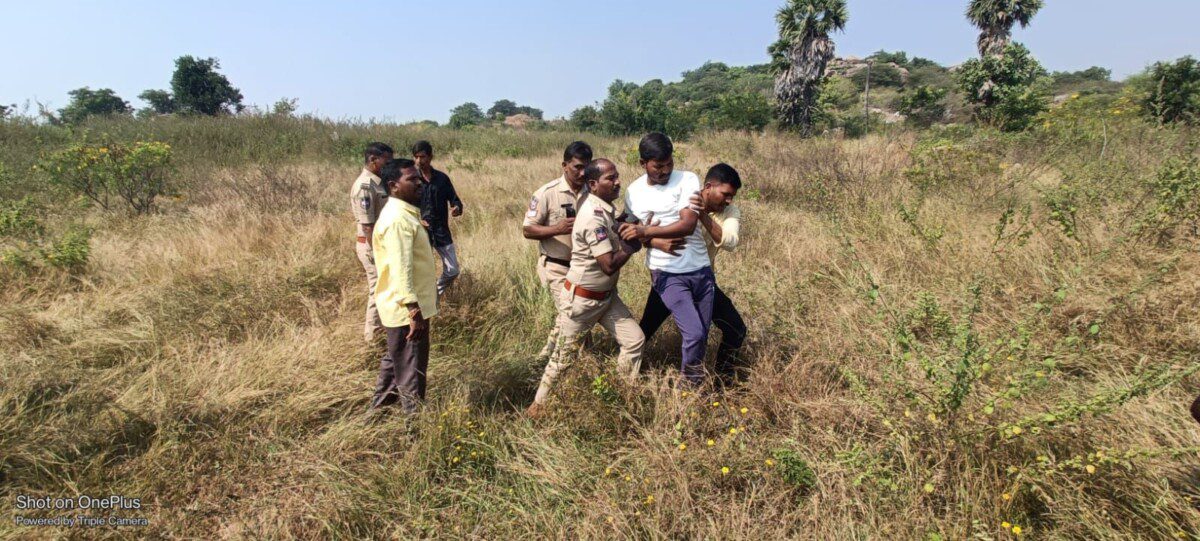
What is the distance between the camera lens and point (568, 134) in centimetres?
1984

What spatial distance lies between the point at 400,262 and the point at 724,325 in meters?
1.81

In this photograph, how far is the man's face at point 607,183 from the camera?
8.44 ft

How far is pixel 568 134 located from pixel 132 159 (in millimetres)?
14653

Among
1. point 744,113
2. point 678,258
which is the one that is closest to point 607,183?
point 678,258

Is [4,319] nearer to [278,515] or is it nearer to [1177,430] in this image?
[278,515]

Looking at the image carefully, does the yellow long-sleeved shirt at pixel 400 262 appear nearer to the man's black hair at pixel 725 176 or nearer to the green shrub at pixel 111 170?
the man's black hair at pixel 725 176

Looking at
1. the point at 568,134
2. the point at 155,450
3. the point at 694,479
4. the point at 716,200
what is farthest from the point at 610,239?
the point at 568,134

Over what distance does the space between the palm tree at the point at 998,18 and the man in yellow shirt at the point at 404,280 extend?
2614cm

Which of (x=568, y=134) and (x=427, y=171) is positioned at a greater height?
(x=568, y=134)

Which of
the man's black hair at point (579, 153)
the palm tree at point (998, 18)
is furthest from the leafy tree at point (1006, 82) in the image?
the man's black hair at point (579, 153)

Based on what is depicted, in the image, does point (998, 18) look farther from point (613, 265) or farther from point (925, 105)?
point (613, 265)

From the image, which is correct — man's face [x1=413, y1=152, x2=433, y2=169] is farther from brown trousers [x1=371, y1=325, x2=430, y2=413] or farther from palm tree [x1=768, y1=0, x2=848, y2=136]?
palm tree [x1=768, y1=0, x2=848, y2=136]

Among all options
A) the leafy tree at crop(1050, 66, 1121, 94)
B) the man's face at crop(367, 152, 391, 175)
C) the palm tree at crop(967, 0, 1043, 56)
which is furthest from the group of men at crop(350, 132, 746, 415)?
the leafy tree at crop(1050, 66, 1121, 94)

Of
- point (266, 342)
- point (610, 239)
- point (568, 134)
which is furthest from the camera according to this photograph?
point (568, 134)
